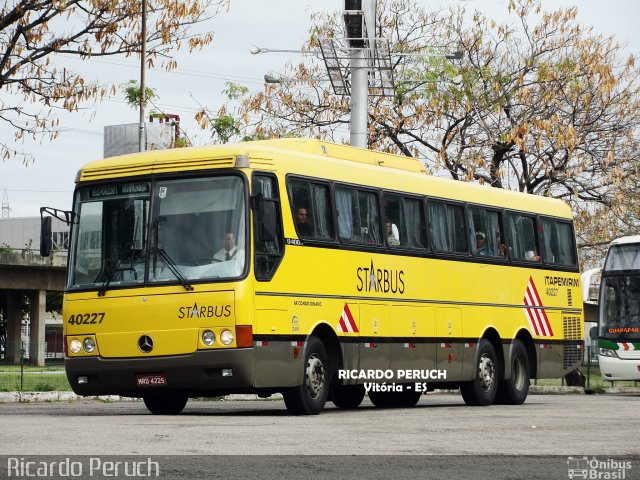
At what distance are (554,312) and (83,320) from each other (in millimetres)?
10459

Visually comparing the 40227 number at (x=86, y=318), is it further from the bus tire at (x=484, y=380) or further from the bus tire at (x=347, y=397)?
the bus tire at (x=484, y=380)

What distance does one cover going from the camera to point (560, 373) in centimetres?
2573

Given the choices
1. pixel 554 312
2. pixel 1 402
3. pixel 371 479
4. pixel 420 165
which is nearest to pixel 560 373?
pixel 554 312

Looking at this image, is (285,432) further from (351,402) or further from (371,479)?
(351,402)

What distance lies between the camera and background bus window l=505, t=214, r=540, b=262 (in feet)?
79.7

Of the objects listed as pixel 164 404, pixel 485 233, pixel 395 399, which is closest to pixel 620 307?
pixel 485 233

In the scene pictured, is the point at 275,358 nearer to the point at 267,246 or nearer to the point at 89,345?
the point at 267,246

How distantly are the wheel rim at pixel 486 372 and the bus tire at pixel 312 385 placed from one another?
4.96 m

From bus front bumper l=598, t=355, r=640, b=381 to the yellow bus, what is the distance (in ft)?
35.4

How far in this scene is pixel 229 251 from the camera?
17156 mm

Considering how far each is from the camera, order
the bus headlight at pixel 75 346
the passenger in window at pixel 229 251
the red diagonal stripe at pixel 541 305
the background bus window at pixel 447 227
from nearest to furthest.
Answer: the passenger in window at pixel 229 251 → the bus headlight at pixel 75 346 → the background bus window at pixel 447 227 → the red diagonal stripe at pixel 541 305

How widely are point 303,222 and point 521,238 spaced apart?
723cm

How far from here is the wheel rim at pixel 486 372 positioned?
23067 mm

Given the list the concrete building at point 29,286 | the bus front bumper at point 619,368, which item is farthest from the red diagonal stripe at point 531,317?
the concrete building at point 29,286
